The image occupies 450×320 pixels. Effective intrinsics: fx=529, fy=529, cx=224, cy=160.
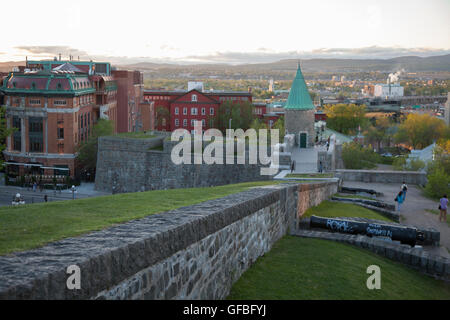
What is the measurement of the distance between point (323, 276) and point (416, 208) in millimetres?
14357

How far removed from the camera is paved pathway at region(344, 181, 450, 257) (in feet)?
55.2

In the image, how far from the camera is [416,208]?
21.7m

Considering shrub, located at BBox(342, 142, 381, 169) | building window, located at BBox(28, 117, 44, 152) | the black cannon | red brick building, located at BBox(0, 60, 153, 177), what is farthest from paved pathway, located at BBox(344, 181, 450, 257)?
building window, located at BBox(28, 117, 44, 152)

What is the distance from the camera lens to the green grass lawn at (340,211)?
1595 cm

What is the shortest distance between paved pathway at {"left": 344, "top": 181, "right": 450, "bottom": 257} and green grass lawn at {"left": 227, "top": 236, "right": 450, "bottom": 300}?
341 cm

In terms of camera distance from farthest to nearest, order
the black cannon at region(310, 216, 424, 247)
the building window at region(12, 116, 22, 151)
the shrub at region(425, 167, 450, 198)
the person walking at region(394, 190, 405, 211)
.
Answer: the building window at region(12, 116, 22, 151) → the shrub at region(425, 167, 450, 198) → the person walking at region(394, 190, 405, 211) → the black cannon at region(310, 216, 424, 247)

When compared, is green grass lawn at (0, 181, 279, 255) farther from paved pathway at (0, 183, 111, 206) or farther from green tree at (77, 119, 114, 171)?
green tree at (77, 119, 114, 171)

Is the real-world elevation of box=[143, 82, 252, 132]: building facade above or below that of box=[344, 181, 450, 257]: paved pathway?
above

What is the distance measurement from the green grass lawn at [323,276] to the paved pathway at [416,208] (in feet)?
11.2

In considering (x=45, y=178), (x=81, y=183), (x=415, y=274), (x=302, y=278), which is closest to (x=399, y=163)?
(x=81, y=183)

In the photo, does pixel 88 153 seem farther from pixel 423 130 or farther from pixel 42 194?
pixel 423 130

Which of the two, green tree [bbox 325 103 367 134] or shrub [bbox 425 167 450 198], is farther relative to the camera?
green tree [bbox 325 103 367 134]
